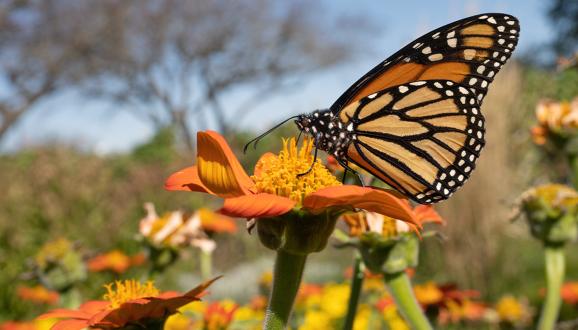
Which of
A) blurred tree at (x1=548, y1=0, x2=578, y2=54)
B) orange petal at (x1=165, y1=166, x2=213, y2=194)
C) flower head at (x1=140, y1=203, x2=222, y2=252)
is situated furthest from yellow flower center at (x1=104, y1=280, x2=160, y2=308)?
blurred tree at (x1=548, y1=0, x2=578, y2=54)

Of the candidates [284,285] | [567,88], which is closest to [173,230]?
[284,285]

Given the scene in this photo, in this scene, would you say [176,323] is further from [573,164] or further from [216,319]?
[573,164]

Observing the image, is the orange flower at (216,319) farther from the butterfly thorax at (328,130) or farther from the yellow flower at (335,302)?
the yellow flower at (335,302)

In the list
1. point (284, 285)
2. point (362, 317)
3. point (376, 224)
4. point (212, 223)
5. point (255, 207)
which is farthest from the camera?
point (362, 317)

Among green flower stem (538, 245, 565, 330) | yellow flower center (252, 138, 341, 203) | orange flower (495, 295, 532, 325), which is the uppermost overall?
yellow flower center (252, 138, 341, 203)

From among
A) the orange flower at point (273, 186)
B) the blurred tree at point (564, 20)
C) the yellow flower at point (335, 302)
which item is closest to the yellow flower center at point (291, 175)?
the orange flower at point (273, 186)

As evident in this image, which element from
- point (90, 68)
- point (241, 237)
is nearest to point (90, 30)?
point (90, 68)

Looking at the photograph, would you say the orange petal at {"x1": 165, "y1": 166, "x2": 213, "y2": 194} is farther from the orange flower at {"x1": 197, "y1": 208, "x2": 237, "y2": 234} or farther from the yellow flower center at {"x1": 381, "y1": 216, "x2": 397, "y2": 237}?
the orange flower at {"x1": 197, "y1": 208, "x2": 237, "y2": 234}
